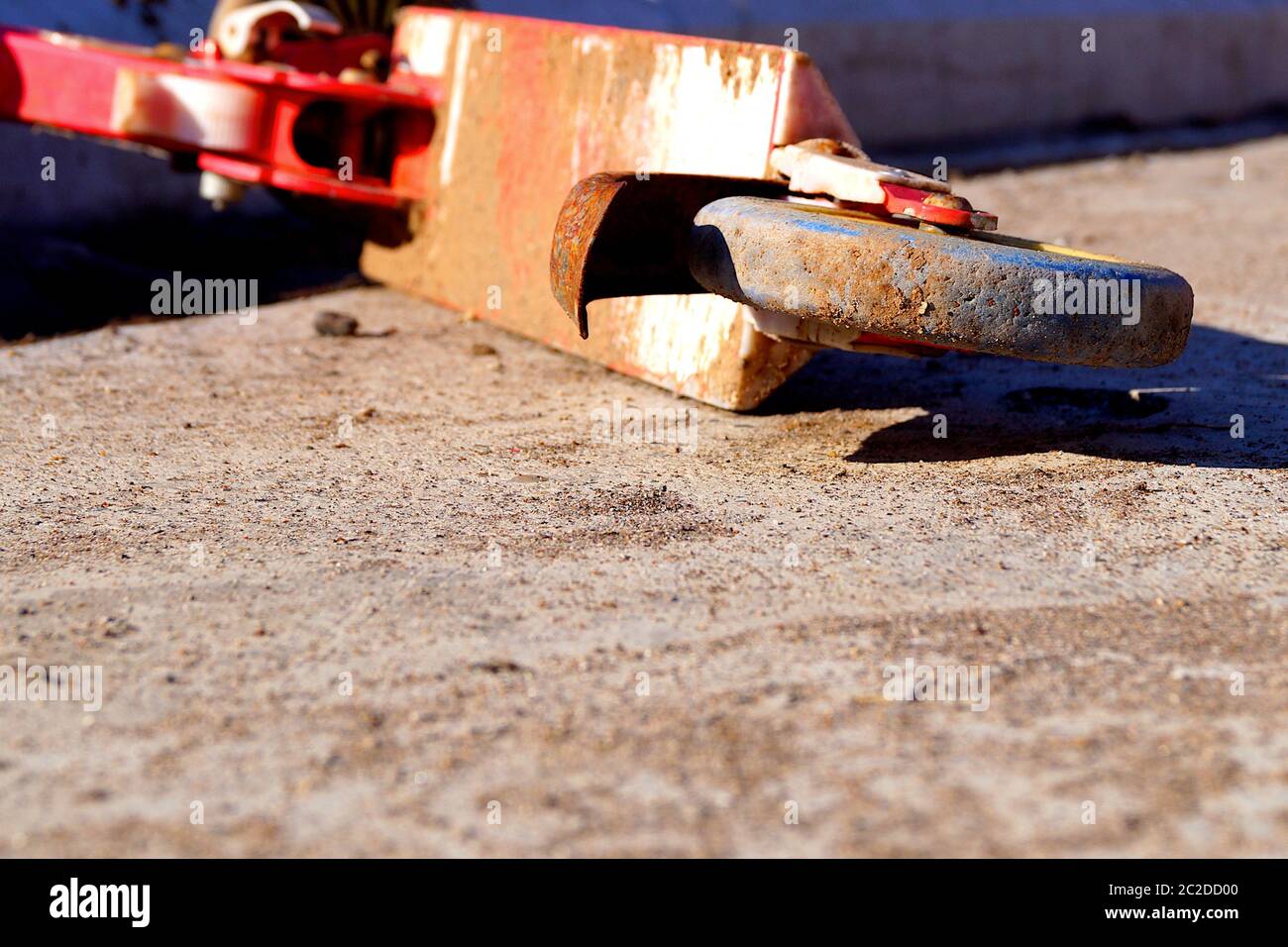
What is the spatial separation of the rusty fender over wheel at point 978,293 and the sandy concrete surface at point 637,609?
330mm

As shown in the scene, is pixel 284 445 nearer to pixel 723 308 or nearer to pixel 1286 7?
pixel 723 308

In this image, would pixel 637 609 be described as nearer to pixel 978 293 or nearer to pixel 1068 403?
pixel 978 293

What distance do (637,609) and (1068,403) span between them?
1676mm

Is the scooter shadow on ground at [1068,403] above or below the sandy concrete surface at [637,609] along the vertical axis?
above

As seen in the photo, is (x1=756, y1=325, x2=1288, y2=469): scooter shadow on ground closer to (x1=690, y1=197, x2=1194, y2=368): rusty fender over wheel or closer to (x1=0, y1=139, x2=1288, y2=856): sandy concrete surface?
(x1=0, y1=139, x2=1288, y2=856): sandy concrete surface

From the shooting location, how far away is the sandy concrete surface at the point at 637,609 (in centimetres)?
192

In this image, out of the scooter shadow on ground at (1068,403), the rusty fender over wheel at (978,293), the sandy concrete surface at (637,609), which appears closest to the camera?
the sandy concrete surface at (637,609)

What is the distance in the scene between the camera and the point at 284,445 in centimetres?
353

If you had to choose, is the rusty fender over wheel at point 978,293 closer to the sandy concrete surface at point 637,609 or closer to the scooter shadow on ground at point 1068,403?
the sandy concrete surface at point 637,609

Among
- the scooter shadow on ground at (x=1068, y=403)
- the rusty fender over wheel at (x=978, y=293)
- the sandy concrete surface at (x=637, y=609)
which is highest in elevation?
the rusty fender over wheel at (x=978, y=293)

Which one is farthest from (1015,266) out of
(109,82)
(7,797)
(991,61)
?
(991,61)

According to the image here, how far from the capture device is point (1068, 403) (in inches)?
148

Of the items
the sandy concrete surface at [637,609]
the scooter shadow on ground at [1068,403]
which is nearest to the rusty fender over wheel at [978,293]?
the sandy concrete surface at [637,609]
